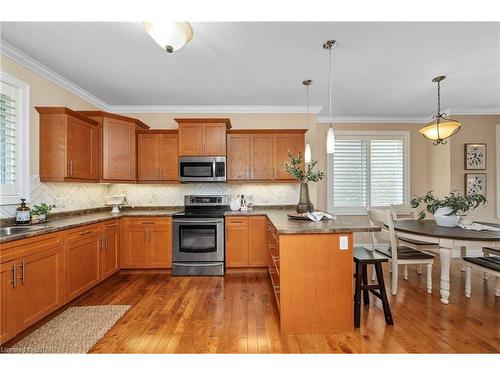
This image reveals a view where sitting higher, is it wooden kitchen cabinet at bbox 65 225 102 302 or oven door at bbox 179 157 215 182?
oven door at bbox 179 157 215 182

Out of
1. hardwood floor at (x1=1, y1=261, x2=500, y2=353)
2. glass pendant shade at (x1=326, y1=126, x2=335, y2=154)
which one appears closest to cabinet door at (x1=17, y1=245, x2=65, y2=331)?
hardwood floor at (x1=1, y1=261, x2=500, y2=353)

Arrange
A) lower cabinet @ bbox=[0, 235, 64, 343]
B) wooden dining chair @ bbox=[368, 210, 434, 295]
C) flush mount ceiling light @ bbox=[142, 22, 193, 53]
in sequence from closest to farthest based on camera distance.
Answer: flush mount ceiling light @ bbox=[142, 22, 193, 53], lower cabinet @ bbox=[0, 235, 64, 343], wooden dining chair @ bbox=[368, 210, 434, 295]

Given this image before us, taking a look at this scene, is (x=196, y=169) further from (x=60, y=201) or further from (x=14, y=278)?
(x=14, y=278)

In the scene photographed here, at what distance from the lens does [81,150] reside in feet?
10.1

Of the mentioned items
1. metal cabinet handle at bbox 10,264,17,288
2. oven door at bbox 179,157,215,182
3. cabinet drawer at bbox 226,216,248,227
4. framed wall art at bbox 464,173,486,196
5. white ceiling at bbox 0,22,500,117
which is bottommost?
metal cabinet handle at bbox 10,264,17,288

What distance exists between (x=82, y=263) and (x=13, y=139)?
1539 mm

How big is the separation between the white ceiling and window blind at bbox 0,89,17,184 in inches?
20.9

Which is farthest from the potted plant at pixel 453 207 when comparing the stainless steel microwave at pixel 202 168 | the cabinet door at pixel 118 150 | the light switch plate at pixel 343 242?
the cabinet door at pixel 118 150

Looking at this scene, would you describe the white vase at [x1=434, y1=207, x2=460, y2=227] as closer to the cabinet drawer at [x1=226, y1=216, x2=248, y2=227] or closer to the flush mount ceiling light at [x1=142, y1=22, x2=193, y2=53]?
the cabinet drawer at [x1=226, y1=216, x2=248, y2=227]

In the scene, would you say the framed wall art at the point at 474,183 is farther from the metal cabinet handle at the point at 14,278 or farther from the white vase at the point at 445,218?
the metal cabinet handle at the point at 14,278

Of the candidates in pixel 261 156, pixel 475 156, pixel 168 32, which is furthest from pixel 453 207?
pixel 168 32

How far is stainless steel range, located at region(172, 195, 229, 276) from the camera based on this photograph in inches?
134

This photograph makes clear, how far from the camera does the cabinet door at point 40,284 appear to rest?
1919mm

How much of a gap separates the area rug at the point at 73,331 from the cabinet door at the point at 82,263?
0.25m
